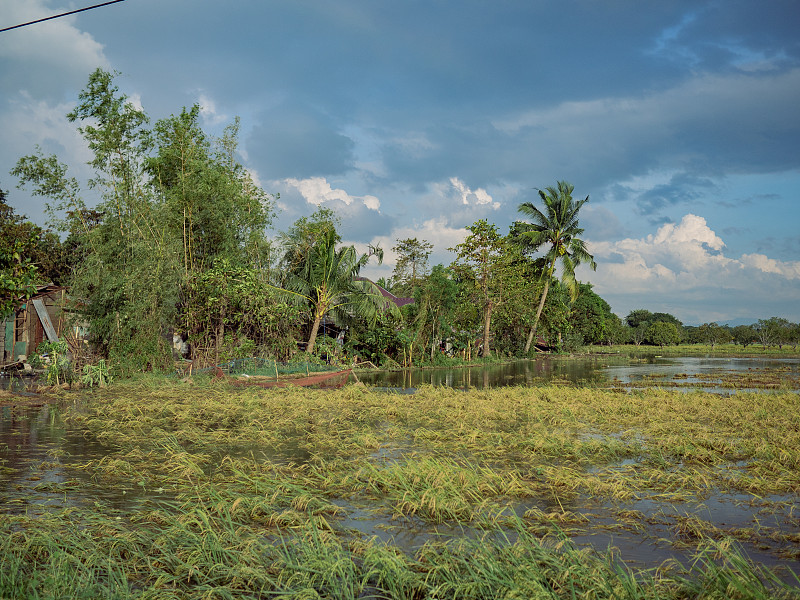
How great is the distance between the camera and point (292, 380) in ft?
53.7

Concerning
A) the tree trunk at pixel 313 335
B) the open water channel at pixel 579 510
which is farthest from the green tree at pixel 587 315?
the open water channel at pixel 579 510

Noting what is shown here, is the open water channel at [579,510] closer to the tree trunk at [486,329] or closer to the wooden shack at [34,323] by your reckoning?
the wooden shack at [34,323]

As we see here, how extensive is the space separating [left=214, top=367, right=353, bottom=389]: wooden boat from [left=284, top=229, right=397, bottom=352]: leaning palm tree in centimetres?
581

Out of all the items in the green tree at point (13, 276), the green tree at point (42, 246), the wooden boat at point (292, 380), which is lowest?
the wooden boat at point (292, 380)

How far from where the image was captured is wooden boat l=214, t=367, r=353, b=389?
51.6ft

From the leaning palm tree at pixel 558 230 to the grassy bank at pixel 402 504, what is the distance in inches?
1039

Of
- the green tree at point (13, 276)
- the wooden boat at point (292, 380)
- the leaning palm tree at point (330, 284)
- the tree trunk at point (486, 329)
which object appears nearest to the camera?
the green tree at point (13, 276)

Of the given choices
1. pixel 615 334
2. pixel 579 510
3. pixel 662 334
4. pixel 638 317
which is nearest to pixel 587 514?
pixel 579 510

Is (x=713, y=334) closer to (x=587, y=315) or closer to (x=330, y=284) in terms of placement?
(x=587, y=315)

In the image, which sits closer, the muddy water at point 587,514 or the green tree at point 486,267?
the muddy water at point 587,514

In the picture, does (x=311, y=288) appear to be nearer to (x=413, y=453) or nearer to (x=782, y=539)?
(x=413, y=453)

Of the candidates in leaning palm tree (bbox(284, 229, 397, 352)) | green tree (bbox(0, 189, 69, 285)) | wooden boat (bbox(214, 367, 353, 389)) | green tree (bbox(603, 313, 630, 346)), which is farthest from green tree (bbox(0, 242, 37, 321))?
green tree (bbox(603, 313, 630, 346))

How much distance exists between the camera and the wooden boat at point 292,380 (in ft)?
51.6

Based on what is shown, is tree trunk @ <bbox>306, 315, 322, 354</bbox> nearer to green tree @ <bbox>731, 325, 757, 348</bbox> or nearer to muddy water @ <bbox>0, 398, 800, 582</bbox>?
muddy water @ <bbox>0, 398, 800, 582</bbox>
